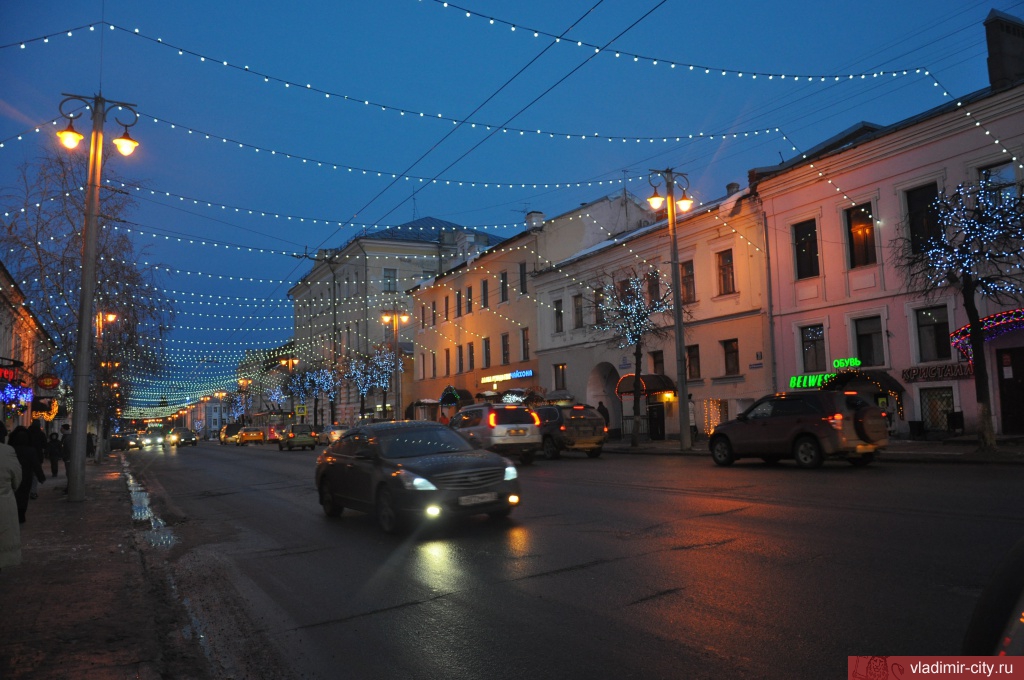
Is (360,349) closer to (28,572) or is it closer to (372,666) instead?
(28,572)

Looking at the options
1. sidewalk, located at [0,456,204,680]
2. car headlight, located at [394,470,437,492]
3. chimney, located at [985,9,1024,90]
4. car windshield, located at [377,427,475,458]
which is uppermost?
chimney, located at [985,9,1024,90]

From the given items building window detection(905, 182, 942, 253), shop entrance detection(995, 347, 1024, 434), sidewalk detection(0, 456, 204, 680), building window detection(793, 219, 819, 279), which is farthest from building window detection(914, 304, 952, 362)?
sidewalk detection(0, 456, 204, 680)

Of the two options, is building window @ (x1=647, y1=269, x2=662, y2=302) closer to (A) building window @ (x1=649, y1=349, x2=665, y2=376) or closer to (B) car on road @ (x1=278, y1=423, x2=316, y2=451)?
(A) building window @ (x1=649, y1=349, x2=665, y2=376)

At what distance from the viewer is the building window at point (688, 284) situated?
32.8 metres

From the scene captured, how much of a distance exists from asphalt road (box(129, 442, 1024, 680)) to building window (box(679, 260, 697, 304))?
66.6 feet

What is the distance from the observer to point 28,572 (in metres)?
8.39

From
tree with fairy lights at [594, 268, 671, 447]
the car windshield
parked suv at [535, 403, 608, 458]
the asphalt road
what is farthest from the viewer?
tree with fairy lights at [594, 268, 671, 447]

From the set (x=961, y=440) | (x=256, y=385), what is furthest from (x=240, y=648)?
(x=256, y=385)

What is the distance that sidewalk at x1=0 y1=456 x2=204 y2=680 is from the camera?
17.0 feet

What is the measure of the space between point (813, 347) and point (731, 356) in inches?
160

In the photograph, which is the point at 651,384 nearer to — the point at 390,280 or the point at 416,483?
the point at 416,483

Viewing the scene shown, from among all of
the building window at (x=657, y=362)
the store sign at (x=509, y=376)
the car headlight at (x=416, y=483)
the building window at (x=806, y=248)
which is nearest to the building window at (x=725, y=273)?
the building window at (x=806, y=248)

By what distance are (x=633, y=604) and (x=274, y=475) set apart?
18687 millimetres

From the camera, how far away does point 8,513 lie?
615 centimetres
